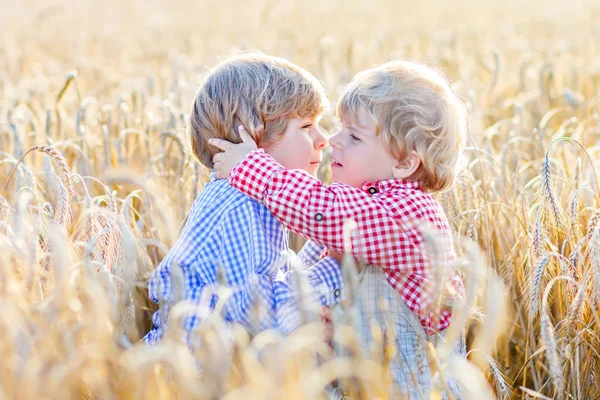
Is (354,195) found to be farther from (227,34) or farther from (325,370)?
(227,34)

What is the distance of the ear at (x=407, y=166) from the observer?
7.27 feet

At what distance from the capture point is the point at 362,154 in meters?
2.26

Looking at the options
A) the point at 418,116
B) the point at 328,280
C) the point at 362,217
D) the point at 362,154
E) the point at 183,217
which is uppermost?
the point at 418,116

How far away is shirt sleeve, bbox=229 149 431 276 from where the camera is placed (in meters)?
2.10

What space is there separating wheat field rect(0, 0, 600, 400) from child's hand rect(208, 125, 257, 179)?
227 mm

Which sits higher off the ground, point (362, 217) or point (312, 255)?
point (362, 217)

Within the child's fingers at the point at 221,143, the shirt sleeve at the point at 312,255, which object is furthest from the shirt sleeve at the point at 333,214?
the shirt sleeve at the point at 312,255

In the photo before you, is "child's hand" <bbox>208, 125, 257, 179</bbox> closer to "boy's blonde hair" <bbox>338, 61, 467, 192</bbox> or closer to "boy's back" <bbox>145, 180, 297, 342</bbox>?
"boy's back" <bbox>145, 180, 297, 342</bbox>

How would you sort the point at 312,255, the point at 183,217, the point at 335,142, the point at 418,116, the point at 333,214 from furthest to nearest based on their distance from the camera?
the point at 183,217 → the point at 312,255 → the point at 335,142 → the point at 418,116 → the point at 333,214

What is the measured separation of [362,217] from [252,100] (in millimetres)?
455

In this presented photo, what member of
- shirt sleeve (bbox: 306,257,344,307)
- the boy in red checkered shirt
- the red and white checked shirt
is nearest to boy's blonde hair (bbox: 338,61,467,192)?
the boy in red checkered shirt

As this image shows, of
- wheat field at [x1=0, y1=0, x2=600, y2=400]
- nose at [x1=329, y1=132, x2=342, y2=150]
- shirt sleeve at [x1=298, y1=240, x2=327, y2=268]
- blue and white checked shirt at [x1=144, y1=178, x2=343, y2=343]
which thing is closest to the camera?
wheat field at [x1=0, y1=0, x2=600, y2=400]

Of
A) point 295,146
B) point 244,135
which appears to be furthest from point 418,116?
point 244,135

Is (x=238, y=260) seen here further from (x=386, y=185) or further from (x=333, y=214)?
(x=386, y=185)
